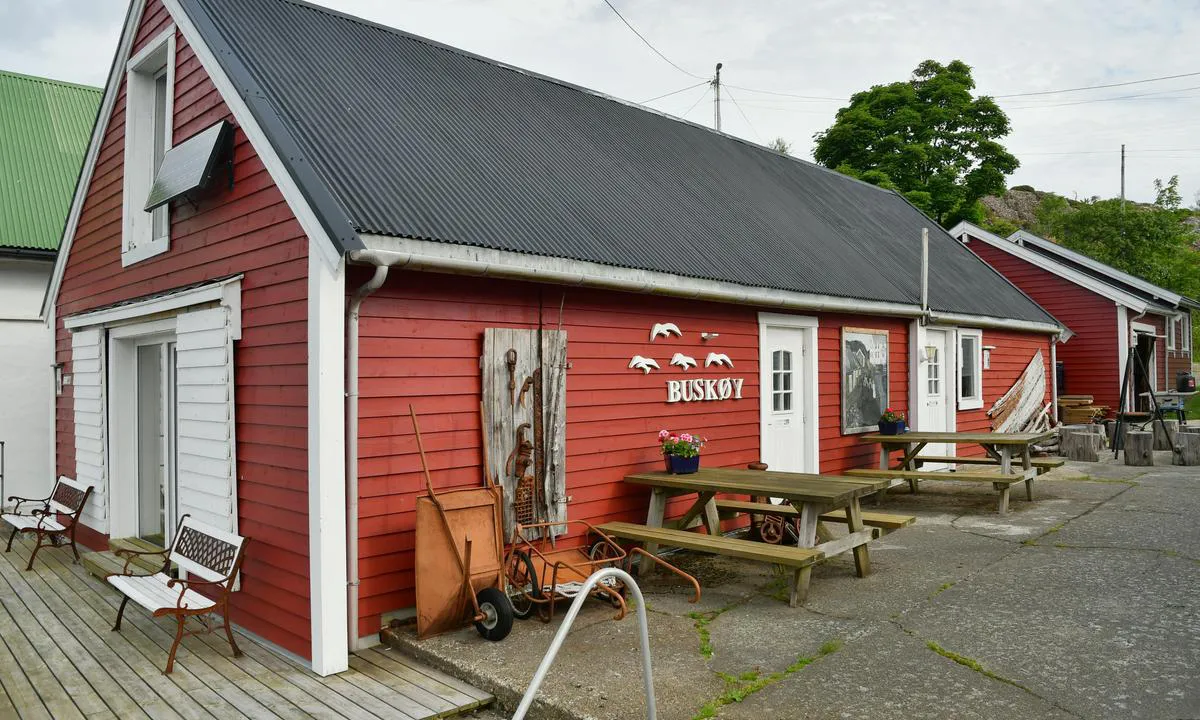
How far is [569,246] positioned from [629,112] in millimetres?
5396

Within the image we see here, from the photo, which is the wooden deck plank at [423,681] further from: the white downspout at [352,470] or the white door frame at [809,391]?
the white door frame at [809,391]

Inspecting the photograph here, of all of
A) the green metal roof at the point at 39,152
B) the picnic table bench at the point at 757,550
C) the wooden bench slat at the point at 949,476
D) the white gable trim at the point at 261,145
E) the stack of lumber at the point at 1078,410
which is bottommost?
the picnic table bench at the point at 757,550

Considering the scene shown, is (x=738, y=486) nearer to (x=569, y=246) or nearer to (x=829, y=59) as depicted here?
(x=569, y=246)

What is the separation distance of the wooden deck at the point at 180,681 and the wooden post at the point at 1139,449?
1317cm

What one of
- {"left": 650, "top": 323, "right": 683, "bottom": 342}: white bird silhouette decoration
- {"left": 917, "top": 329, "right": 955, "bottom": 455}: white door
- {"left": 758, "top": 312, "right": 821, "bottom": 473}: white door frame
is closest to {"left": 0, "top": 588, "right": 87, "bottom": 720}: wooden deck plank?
{"left": 650, "top": 323, "right": 683, "bottom": 342}: white bird silhouette decoration

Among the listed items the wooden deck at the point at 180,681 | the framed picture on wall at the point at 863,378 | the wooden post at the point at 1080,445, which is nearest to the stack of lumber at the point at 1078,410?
the wooden post at the point at 1080,445

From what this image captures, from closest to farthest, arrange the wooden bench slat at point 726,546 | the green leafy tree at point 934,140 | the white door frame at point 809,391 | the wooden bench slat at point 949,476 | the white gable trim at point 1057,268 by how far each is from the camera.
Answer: the wooden bench slat at point 726,546 → the wooden bench slat at point 949,476 → the white door frame at point 809,391 → the white gable trim at point 1057,268 → the green leafy tree at point 934,140

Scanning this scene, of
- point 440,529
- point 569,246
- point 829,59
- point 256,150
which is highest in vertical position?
point 829,59

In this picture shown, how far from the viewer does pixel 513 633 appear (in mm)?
5312

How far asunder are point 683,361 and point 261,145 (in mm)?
4065

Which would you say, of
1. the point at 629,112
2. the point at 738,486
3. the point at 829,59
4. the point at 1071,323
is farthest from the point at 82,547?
the point at 829,59

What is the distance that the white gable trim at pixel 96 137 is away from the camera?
7.75 m

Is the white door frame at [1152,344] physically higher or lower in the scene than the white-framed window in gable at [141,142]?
lower

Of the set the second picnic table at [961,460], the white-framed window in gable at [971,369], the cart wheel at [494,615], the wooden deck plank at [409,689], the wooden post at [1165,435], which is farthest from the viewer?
the wooden post at [1165,435]
